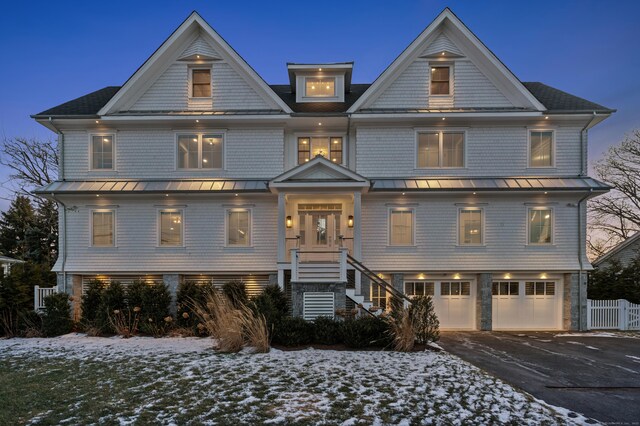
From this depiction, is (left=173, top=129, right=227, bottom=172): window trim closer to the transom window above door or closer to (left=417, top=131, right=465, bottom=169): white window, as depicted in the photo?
the transom window above door

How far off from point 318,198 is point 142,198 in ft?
23.9

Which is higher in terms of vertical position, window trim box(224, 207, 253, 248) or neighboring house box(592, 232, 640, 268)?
window trim box(224, 207, 253, 248)

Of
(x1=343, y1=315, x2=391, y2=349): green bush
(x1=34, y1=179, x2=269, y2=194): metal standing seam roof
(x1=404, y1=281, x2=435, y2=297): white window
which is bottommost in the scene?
(x1=343, y1=315, x2=391, y2=349): green bush

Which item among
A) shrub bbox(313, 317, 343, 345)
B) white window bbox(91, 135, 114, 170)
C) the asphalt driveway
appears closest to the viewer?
the asphalt driveway

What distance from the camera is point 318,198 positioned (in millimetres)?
14000

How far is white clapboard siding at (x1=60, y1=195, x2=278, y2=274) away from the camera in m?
13.8

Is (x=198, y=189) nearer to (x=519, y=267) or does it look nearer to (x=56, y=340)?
(x=56, y=340)

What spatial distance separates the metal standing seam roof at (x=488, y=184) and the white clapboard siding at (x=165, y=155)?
179 inches

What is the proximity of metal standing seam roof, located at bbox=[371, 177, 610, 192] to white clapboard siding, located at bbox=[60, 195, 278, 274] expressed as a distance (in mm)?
5008

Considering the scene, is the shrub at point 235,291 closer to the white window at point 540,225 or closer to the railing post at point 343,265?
the railing post at point 343,265

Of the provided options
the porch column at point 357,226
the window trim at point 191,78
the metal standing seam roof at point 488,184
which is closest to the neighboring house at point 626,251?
the metal standing seam roof at point 488,184

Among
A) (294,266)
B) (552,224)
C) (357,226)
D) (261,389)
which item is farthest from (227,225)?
(552,224)

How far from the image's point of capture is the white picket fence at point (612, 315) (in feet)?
43.0

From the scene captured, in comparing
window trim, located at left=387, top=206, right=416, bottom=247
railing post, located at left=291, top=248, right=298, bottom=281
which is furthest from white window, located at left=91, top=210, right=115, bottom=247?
window trim, located at left=387, top=206, right=416, bottom=247
